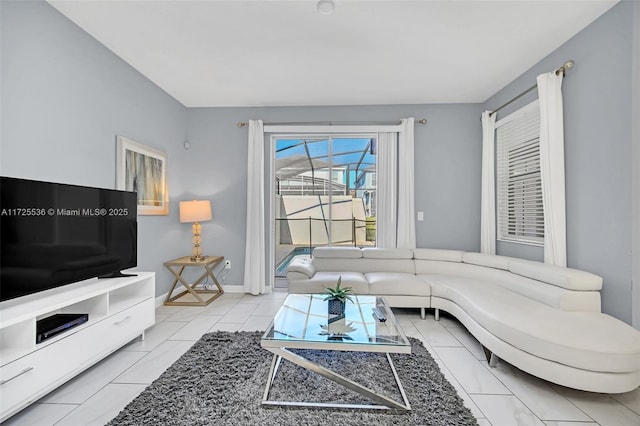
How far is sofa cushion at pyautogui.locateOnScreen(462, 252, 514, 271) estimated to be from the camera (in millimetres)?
2982

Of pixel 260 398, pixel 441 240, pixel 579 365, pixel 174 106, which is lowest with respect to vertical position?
pixel 260 398

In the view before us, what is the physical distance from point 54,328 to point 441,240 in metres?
4.08

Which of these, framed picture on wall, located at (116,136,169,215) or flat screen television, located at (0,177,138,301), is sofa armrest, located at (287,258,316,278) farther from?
framed picture on wall, located at (116,136,169,215)

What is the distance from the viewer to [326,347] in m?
1.66

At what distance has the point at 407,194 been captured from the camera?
3.89 metres

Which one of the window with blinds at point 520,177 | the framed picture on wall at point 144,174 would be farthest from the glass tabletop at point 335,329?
the framed picture on wall at point 144,174

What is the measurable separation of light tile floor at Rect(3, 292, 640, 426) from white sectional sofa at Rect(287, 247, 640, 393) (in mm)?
154

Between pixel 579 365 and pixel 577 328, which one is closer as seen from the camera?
pixel 579 365

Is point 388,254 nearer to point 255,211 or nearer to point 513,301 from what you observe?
point 513,301

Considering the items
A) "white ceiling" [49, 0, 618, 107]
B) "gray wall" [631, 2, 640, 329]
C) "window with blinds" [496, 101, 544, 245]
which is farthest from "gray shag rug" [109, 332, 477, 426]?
"white ceiling" [49, 0, 618, 107]

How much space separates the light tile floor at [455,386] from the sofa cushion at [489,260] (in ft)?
2.77

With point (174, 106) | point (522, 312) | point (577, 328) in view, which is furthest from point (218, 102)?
point (577, 328)

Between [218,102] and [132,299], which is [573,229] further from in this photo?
[218,102]

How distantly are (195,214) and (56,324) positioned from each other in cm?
197
